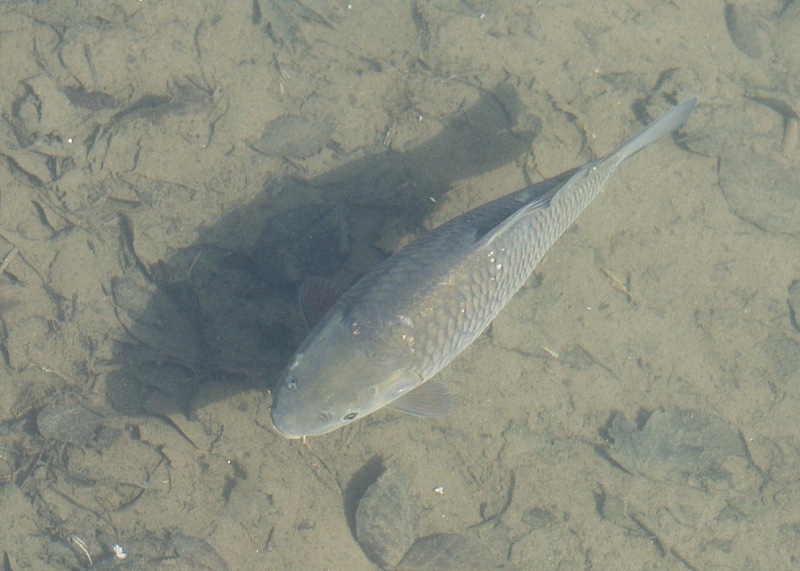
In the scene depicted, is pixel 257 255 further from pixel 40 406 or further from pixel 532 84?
pixel 532 84

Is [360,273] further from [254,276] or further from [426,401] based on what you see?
[426,401]

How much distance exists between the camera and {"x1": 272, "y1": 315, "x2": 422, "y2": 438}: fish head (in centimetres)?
360

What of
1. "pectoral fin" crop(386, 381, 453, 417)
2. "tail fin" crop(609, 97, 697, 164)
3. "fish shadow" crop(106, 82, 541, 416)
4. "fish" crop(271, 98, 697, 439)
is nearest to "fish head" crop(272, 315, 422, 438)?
"fish" crop(271, 98, 697, 439)

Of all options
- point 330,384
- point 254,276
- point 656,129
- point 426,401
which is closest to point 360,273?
point 254,276

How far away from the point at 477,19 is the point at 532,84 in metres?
0.87

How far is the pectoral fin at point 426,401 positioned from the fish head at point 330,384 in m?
0.51

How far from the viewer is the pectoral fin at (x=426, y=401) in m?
4.23

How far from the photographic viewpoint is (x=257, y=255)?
5137 mm

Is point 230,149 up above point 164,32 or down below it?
below

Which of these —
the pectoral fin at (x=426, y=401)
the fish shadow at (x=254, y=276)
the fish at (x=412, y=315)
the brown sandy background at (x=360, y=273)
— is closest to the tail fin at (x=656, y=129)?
the fish at (x=412, y=315)

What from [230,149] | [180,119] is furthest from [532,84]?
[180,119]

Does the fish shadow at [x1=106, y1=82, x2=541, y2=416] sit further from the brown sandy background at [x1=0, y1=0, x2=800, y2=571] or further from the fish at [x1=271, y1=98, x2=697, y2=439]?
the fish at [x1=271, y1=98, x2=697, y2=439]

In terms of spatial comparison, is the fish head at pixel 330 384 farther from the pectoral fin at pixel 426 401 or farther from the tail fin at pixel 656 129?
the tail fin at pixel 656 129

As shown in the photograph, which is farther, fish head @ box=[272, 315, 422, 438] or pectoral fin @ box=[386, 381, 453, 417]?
pectoral fin @ box=[386, 381, 453, 417]
